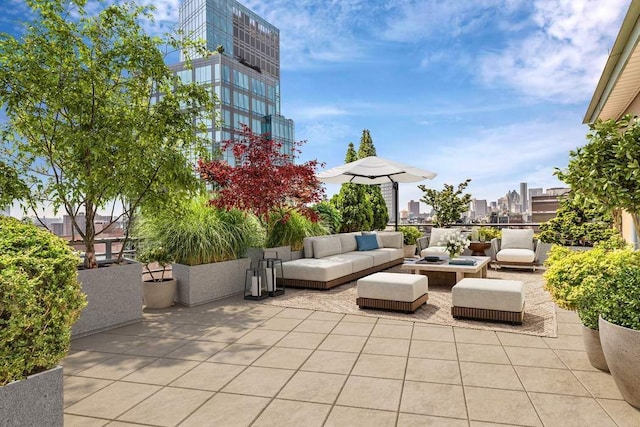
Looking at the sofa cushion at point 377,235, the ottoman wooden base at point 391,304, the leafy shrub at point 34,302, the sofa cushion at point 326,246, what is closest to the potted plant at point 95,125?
the leafy shrub at point 34,302

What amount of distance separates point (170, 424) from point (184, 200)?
3.40 m

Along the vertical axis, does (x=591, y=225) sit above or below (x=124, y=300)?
above

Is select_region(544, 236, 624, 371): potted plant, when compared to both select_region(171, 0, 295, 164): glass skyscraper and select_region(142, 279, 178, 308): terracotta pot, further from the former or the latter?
select_region(171, 0, 295, 164): glass skyscraper

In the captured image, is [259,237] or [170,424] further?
[259,237]

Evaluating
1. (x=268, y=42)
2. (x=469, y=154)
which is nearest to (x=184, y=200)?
(x=469, y=154)

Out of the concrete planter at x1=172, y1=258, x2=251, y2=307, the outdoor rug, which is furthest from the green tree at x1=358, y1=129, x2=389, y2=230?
the concrete planter at x1=172, y1=258, x2=251, y2=307

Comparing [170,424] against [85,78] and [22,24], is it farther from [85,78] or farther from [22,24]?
[22,24]

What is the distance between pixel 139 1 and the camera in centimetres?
485

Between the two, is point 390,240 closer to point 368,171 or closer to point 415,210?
point 368,171

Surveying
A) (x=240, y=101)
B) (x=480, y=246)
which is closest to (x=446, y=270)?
(x=480, y=246)

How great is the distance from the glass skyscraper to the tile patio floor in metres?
26.6

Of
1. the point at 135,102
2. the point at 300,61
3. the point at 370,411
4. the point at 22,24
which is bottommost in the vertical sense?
the point at 370,411

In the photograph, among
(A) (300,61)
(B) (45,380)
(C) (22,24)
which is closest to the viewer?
(B) (45,380)

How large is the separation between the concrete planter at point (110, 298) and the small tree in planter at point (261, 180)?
1804 mm
